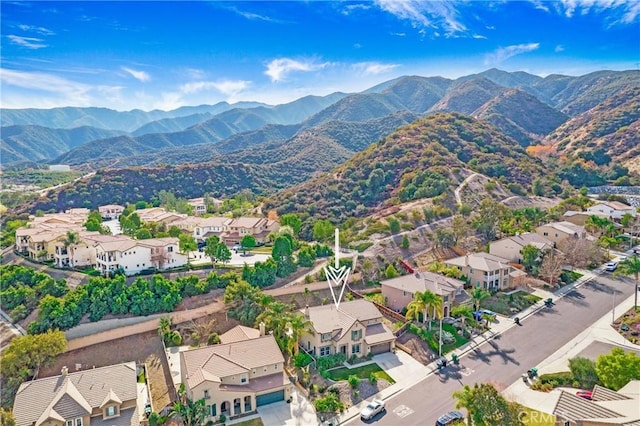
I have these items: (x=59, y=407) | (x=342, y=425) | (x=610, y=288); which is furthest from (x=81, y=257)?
(x=610, y=288)

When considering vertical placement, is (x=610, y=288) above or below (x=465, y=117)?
below

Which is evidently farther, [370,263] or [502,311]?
[370,263]

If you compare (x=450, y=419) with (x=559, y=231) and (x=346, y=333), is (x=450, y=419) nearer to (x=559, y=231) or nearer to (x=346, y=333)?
(x=346, y=333)

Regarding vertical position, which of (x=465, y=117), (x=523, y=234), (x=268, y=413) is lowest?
(x=268, y=413)

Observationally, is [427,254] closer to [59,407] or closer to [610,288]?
[610,288]

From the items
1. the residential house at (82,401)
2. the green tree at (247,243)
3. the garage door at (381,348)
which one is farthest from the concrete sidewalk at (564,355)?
the green tree at (247,243)
